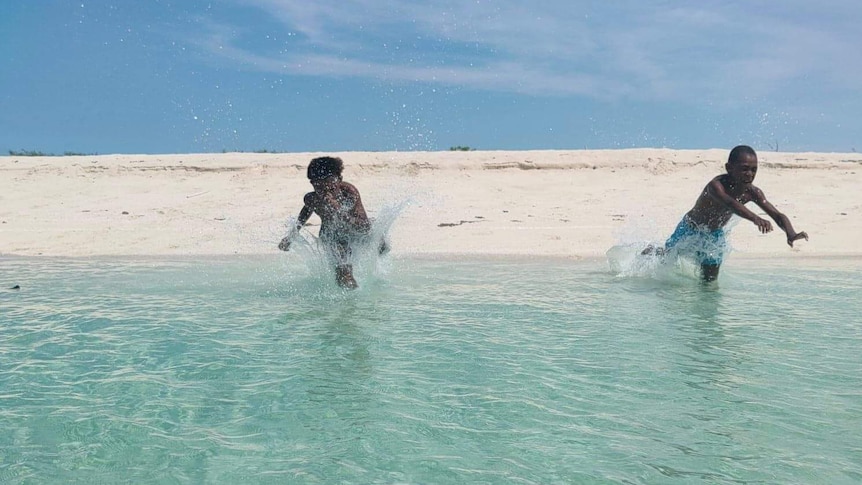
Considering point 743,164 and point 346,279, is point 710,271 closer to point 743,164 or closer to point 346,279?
point 743,164

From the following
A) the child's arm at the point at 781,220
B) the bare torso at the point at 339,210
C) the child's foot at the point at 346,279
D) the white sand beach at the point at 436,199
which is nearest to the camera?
the child's arm at the point at 781,220

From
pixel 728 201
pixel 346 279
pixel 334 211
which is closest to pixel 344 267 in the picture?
pixel 346 279

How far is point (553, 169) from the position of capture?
17.0 metres

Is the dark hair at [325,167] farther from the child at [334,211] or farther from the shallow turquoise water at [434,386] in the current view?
the shallow turquoise water at [434,386]

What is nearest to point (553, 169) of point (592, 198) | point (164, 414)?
point (592, 198)

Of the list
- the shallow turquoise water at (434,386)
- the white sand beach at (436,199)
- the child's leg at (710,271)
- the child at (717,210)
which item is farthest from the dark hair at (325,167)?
the child's leg at (710,271)

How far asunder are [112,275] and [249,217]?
204 inches

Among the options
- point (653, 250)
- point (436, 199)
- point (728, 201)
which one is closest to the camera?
point (728, 201)

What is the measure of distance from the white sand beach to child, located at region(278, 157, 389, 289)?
714 mm

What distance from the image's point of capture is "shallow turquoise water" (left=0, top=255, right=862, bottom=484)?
276 cm

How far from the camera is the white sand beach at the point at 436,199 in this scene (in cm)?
1119

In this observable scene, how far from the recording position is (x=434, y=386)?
147 inches

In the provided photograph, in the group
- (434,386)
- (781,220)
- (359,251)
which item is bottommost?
(434,386)

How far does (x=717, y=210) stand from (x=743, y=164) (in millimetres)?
525
